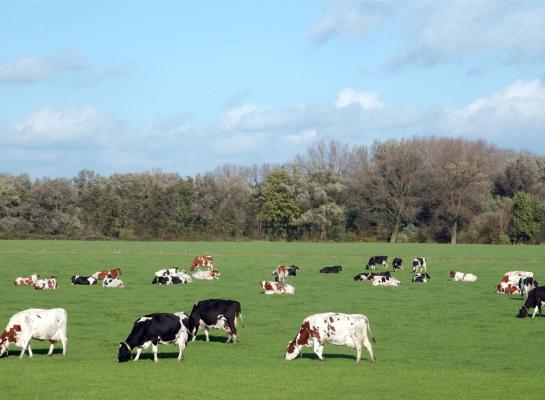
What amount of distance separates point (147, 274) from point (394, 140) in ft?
230

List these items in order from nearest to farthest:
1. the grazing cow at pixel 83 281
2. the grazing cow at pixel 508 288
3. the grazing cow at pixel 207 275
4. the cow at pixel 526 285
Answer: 1. the cow at pixel 526 285
2. the grazing cow at pixel 508 288
3. the grazing cow at pixel 83 281
4. the grazing cow at pixel 207 275

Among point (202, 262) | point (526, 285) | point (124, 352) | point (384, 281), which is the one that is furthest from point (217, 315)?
point (202, 262)

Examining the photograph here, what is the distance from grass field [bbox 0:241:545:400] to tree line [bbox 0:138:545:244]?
60478 mm

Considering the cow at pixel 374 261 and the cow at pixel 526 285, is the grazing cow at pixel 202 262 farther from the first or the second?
the cow at pixel 526 285

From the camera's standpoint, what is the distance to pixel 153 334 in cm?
1841

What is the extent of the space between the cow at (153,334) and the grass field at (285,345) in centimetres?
39

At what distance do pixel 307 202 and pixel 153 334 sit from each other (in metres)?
87.5

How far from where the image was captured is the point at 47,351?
66.4 feet

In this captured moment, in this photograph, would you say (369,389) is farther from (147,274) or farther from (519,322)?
(147,274)

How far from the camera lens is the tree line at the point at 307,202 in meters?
103

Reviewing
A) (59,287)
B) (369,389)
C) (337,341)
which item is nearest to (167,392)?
(369,389)

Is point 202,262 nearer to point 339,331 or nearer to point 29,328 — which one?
point 29,328

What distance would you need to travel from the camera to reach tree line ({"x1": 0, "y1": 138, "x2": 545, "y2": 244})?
103188mm

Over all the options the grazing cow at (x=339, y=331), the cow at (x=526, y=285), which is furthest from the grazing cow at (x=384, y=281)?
the grazing cow at (x=339, y=331)
